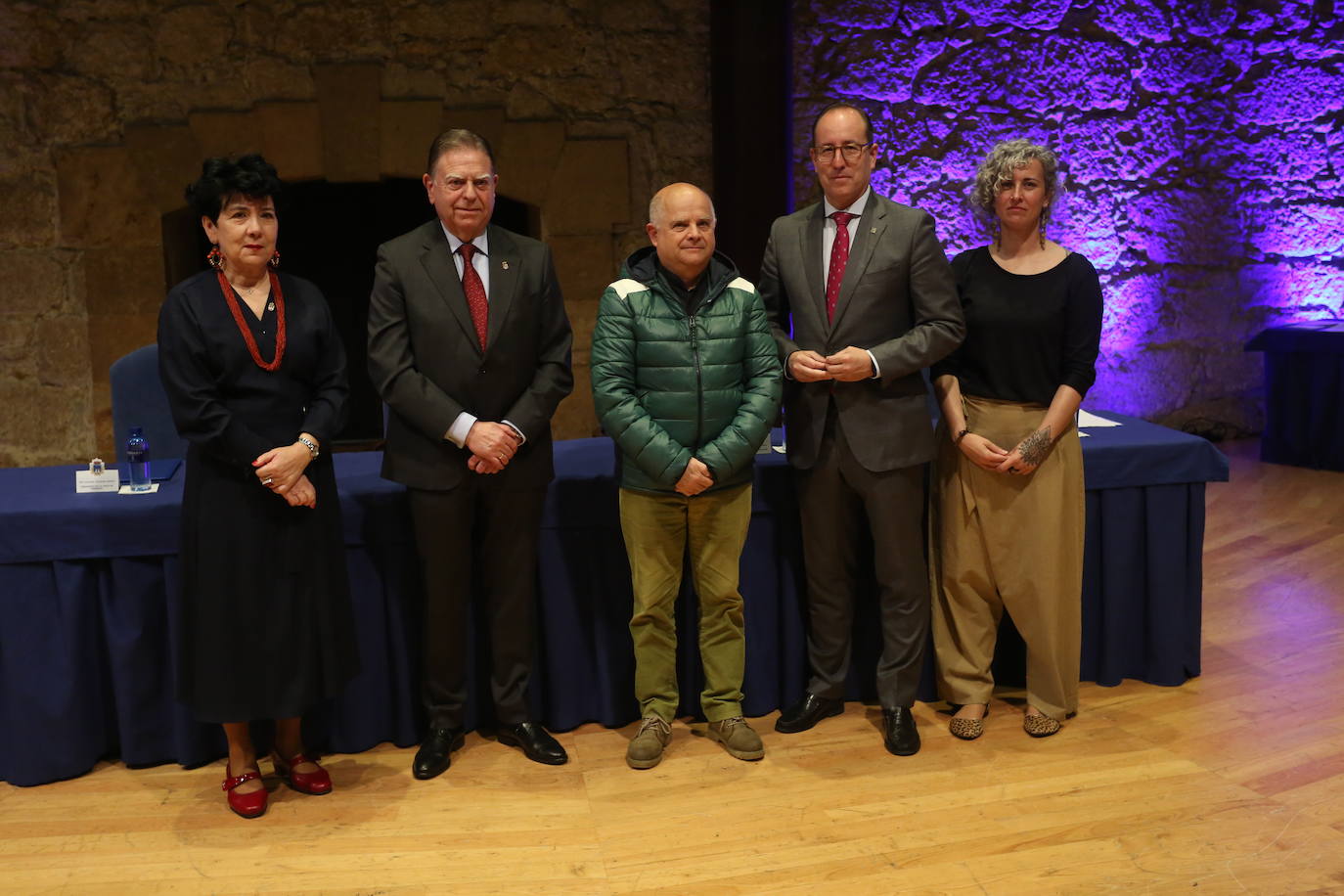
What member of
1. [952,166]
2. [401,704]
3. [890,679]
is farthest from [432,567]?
[952,166]

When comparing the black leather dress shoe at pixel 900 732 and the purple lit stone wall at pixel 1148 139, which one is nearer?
the black leather dress shoe at pixel 900 732

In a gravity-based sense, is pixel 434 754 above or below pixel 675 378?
below

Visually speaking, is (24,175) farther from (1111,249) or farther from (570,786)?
(1111,249)

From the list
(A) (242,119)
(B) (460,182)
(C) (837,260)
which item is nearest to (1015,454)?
(C) (837,260)

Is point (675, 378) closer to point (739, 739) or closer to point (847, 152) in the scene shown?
point (847, 152)

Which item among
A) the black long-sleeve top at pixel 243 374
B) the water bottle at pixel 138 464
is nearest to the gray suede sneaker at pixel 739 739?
the black long-sleeve top at pixel 243 374

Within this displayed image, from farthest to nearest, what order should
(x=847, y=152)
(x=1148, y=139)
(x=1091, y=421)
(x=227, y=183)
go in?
(x=1148, y=139)
(x=1091, y=421)
(x=847, y=152)
(x=227, y=183)

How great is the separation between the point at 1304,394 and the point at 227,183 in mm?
5911

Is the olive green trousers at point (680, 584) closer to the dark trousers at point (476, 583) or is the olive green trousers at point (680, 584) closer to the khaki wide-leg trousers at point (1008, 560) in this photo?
the dark trousers at point (476, 583)

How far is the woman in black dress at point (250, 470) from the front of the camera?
275 centimetres

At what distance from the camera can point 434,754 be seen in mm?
3141

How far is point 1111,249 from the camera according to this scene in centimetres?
666

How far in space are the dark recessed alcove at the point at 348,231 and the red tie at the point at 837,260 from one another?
3.05 metres

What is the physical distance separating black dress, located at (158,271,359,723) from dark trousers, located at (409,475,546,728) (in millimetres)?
257
